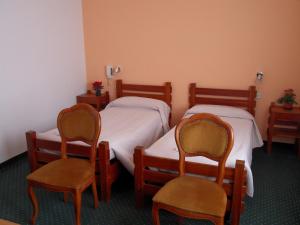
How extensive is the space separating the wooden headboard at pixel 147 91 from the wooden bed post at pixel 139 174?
1804 mm

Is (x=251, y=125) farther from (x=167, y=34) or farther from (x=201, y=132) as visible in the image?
Answer: (x=167, y=34)

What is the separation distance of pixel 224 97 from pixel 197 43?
0.80 metres

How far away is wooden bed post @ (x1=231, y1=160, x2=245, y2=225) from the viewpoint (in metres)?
1.94

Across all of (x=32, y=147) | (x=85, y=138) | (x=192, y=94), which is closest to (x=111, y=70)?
(x=192, y=94)

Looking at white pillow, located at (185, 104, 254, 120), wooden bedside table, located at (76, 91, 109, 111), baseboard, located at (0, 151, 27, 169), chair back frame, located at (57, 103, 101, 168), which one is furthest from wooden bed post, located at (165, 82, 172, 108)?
baseboard, located at (0, 151, 27, 169)

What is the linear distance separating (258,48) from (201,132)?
1.93 m

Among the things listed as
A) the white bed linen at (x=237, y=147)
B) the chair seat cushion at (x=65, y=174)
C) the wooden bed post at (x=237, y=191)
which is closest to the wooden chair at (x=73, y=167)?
the chair seat cushion at (x=65, y=174)

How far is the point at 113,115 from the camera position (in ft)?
11.4

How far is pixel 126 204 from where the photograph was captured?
245cm

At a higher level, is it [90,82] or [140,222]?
[90,82]

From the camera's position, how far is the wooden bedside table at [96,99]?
405 centimetres

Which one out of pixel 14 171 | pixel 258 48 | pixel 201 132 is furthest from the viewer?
pixel 258 48

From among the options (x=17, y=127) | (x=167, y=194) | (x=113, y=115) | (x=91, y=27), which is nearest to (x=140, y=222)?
(x=167, y=194)

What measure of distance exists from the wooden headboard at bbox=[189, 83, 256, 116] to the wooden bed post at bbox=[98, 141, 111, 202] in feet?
5.97
